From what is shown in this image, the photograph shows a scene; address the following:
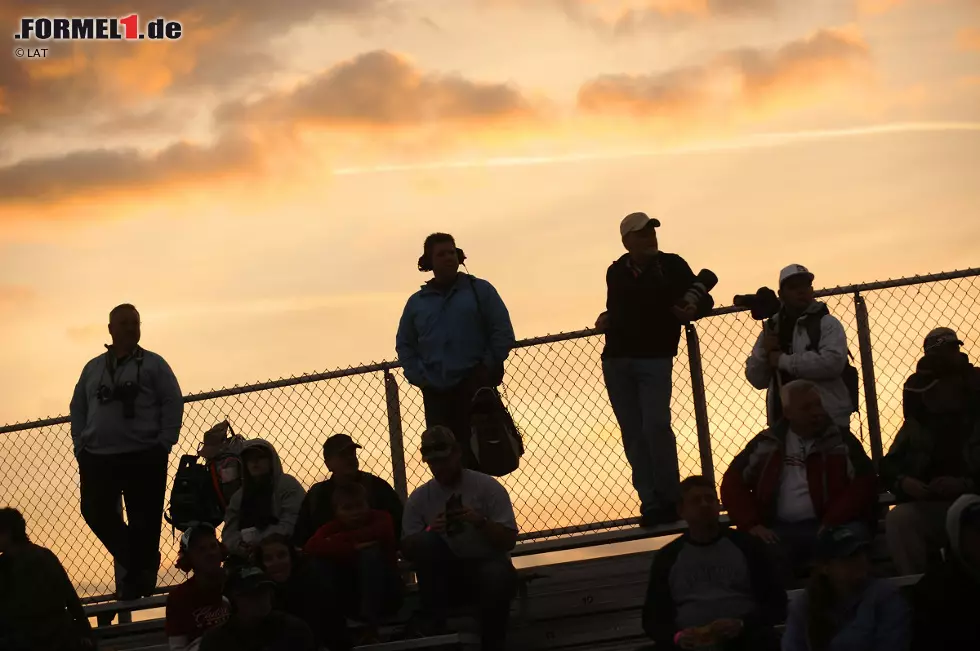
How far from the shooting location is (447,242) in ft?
32.7

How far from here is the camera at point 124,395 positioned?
10.5 m

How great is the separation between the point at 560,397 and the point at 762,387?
1.45 meters

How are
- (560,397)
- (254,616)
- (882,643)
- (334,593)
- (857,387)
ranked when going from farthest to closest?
(560,397) < (857,387) < (334,593) < (254,616) < (882,643)

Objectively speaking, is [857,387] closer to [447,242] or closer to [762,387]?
[762,387]

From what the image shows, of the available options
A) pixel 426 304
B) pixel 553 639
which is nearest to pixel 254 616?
pixel 553 639

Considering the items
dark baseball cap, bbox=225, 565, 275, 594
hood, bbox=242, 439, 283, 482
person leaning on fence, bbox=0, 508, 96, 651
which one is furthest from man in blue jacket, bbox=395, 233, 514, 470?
person leaning on fence, bbox=0, 508, 96, 651

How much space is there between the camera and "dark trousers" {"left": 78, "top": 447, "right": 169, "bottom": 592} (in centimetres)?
1051

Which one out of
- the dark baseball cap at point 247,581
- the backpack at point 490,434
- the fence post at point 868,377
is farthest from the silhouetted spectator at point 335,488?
the fence post at point 868,377

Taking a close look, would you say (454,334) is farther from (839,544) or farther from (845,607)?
(845,607)

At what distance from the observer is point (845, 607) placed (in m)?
7.32

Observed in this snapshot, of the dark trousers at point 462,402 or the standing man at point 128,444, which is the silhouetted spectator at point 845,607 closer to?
the dark trousers at point 462,402

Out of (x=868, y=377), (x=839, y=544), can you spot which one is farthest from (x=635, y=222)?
(x=839, y=544)

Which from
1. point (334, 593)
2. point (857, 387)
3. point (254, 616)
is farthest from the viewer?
point (857, 387)

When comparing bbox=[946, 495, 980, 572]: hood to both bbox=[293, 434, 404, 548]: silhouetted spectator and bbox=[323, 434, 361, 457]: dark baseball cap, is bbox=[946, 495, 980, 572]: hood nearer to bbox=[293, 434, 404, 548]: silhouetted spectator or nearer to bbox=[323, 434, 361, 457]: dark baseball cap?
bbox=[293, 434, 404, 548]: silhouetted spectator
